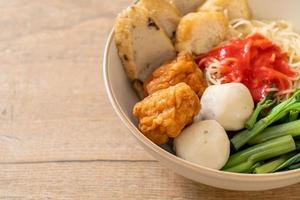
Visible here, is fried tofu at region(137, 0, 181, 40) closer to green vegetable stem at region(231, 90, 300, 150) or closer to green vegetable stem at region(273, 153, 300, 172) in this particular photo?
green vegetable stem at region(231, 90, 300, 150)

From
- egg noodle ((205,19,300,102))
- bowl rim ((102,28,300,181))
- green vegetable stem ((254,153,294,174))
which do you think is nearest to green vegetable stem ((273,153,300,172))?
green vegetable stem ((254,153,294,174))

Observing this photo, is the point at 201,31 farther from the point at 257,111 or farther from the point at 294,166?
the point at 294,166

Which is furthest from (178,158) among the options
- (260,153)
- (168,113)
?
(260,153)

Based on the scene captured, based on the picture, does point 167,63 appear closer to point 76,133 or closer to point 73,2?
point 76,133

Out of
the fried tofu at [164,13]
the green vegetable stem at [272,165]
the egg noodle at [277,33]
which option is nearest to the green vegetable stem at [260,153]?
the green vegetable stem at [272,165]

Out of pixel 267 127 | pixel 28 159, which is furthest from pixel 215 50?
pixel 28 159
